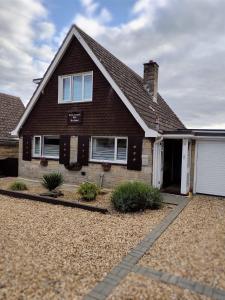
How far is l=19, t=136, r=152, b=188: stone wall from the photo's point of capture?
1108cm

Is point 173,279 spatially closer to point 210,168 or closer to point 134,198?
point 134,198

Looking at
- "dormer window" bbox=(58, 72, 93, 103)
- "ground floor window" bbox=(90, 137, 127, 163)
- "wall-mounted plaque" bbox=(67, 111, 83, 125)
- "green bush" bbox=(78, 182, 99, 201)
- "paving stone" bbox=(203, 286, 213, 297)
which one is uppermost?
"dormer window" bbox=(58, 72, 93, 103)

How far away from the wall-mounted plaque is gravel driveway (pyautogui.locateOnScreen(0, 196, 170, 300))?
532cm

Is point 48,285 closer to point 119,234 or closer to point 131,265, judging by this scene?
point 131,265

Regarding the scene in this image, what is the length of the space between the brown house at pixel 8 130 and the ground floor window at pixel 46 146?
274 cm

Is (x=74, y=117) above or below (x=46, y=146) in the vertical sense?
above

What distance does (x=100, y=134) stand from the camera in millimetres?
12195

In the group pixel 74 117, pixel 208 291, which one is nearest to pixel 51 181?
pixel 74 117

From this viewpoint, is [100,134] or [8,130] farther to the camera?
[8,130]

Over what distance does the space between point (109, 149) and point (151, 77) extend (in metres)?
5.82

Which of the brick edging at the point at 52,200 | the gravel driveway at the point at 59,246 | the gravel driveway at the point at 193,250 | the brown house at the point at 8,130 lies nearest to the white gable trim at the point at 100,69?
the brown house at the point at 8,130

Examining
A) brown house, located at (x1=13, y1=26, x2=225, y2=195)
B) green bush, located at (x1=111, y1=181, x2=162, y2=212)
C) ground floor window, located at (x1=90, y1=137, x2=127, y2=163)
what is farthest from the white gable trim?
green bush, located at (x1=111, y1=181, x2=162, y2=212)

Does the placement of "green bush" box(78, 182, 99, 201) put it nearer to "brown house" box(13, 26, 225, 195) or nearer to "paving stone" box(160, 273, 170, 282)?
"brown house" box(13, 26, 225, 195)

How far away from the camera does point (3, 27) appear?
1162 cm
